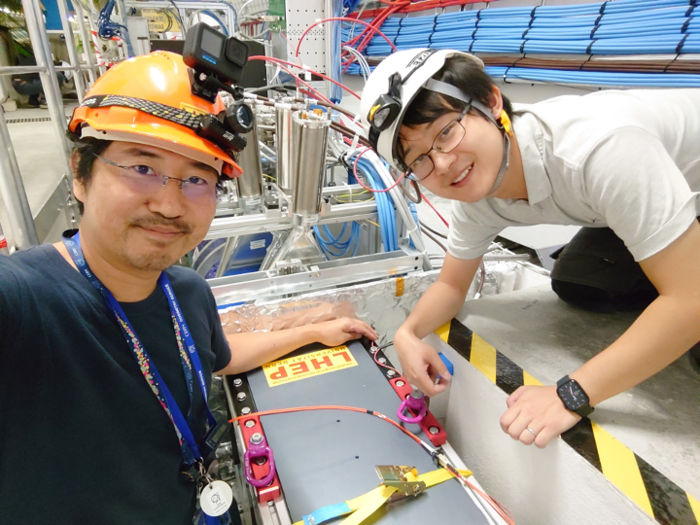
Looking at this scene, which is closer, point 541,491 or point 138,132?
point 138,132

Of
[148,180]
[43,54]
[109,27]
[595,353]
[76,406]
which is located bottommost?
[595,353]

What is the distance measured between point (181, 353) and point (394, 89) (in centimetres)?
65

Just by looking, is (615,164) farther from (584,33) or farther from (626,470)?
(584,33)

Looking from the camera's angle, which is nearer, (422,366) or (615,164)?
(615,164)

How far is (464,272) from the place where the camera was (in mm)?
1073

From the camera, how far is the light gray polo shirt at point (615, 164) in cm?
65

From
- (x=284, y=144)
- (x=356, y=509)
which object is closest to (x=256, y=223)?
(x=284, y=144)

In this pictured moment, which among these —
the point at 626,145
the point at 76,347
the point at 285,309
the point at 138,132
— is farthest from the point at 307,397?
the point at 626,145

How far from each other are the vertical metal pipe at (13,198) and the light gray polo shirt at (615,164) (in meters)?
1.28

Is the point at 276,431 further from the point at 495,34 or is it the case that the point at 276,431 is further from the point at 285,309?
the point at 495,34

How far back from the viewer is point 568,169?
0.75 meters

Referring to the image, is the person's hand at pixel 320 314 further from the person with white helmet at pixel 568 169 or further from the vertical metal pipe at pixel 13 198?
the vertical metal pipe at pixel 13 198

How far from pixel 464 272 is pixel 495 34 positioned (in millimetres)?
2050

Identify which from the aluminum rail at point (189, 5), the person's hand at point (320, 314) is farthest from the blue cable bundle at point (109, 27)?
the person's hand at point (320, 314)
